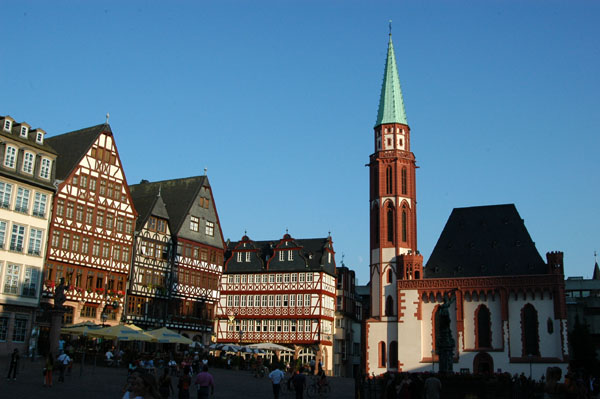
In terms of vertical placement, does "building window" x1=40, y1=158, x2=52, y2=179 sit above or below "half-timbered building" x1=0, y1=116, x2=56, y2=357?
above

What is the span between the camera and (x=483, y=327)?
193 feet

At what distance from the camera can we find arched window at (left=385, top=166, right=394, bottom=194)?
218 ft

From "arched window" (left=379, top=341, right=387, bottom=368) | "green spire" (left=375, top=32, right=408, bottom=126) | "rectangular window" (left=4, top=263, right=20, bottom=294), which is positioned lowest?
"arched window" (left=379, top=341, right=387, bottom=368)

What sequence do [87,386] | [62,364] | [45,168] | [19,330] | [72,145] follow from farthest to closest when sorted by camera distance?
[72,145]
[45,168]
[19,330]
[62,364]
[87,386]

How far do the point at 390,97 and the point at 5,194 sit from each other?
3930cm

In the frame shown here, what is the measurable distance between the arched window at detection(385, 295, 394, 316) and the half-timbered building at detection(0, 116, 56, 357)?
30.6 m

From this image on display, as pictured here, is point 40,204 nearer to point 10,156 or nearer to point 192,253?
point 10,156

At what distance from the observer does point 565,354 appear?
5466cm

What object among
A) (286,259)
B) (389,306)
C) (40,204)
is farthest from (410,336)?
(40,204)

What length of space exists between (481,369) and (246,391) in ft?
102

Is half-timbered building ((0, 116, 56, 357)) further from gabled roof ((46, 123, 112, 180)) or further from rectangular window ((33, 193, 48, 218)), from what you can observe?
gabled roof ((46, 123, 112, 180))

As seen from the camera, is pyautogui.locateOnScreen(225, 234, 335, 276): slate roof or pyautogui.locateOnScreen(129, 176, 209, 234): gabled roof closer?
pyautogui.locateOnScreen(129, 176, 209, 234): gabled roof

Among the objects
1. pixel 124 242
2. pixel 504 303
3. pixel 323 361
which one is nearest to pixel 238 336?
pixel 323 361

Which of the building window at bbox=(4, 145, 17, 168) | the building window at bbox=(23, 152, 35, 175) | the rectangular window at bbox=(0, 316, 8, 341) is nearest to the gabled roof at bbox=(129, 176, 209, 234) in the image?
the building window at bbox=(23, 152, 35, 175)
